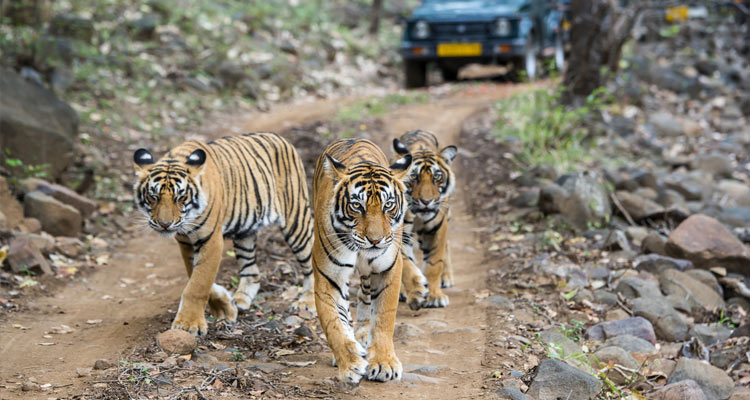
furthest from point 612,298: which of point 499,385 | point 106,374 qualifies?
point 106,374

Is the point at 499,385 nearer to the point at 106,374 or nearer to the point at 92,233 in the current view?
the point at 106,374

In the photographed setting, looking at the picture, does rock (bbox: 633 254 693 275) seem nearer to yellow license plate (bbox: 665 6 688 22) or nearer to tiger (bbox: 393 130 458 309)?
tiger (bbox: 393 130 458 309)

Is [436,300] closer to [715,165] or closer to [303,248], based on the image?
[303,248]

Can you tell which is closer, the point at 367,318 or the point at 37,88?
the point at 367,318

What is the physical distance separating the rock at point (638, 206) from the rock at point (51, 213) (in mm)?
Result: 5991

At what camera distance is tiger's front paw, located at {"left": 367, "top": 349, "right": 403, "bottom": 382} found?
4.42 metres

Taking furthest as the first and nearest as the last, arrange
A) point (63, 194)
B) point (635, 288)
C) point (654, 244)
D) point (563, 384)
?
1. point (63, 194)
2. point (654, 244)
3. point (635, 288)
4. point (563, 384)

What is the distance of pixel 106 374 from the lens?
174 inches

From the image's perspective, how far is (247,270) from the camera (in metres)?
6.28

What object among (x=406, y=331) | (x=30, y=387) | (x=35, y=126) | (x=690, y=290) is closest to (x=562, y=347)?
(x=406, y=331)

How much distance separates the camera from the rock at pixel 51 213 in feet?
25.5

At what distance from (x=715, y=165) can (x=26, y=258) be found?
30.9ft

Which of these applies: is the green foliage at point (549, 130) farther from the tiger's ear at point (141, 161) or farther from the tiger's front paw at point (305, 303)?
the tiger's ear at point (141, 161)

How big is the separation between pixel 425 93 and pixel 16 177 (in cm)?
931
